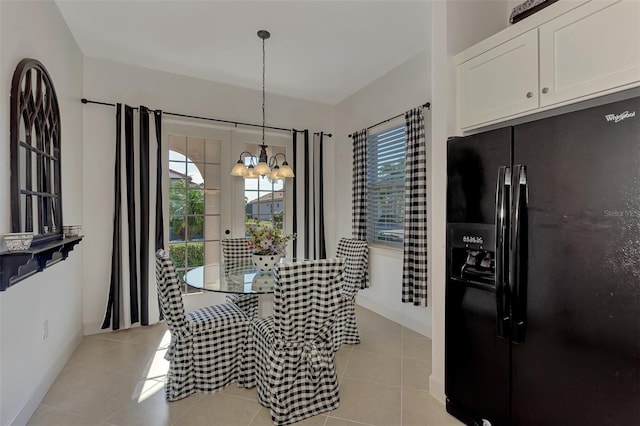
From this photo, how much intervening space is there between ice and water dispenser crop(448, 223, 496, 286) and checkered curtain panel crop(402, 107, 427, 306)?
127 centimetres

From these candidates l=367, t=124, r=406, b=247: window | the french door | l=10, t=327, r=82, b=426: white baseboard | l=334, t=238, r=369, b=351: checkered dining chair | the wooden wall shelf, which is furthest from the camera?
the french door

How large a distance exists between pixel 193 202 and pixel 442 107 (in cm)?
300

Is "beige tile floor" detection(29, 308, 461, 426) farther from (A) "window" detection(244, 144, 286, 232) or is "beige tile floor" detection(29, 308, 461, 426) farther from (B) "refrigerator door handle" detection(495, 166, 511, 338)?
(A) "window" detection(244, 144, 286, 232)

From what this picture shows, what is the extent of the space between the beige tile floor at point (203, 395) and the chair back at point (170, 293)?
0.52 m

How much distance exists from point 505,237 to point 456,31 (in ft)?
4.69

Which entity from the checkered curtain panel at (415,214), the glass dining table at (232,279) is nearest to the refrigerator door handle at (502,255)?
the glass dining table at (232,279)

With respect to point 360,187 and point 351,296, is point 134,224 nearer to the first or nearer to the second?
point 351,296

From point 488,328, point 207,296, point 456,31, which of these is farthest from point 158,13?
point 488,328

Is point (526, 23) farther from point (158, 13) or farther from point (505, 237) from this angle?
point (158, 13)

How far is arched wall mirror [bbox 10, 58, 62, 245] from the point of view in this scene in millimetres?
1756

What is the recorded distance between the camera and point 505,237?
5.11ft

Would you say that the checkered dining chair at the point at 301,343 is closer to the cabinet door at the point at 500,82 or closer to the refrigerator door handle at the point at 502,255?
the refrigerator door handle at the point at 502,255

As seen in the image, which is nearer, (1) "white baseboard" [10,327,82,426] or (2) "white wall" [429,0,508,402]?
(1) "white baseboard" [10,327,82,426]

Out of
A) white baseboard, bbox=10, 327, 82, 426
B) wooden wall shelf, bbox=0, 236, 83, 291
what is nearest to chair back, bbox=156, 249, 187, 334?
wooden wall shelf, bbox=0, 236, 83, 291
